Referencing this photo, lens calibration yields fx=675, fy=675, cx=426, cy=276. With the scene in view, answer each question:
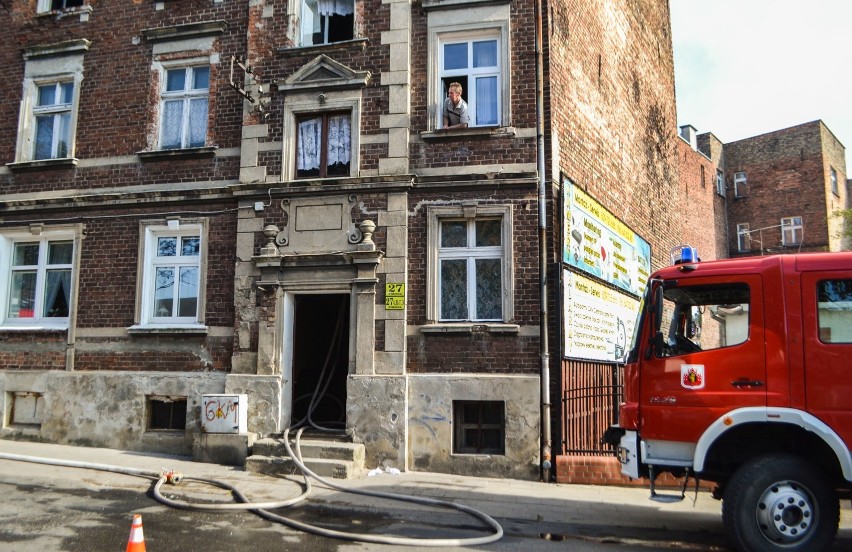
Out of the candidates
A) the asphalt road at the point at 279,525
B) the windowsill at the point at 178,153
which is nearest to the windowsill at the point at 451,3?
the windowsill at the point at 178,153

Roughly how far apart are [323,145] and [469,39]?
3.15 meters

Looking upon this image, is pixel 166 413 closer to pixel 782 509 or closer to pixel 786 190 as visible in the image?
pixel 782 509

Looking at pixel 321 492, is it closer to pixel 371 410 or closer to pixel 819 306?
pixel 371 410

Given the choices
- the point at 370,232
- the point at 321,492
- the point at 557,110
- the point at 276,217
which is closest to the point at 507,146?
the point at 557,110

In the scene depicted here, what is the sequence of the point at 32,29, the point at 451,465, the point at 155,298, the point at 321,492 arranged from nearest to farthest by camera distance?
the point at 321,492, the point at 451,465, the point at 155,298, the point at 32,29

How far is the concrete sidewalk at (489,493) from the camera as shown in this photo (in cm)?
790

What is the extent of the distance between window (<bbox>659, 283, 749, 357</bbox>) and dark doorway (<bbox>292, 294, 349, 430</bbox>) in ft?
20.5

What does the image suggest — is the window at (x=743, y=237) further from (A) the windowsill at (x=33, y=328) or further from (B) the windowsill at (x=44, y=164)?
(A) the windowsill at (x=33, y=328)

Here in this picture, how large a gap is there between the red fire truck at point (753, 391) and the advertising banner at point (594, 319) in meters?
3.72

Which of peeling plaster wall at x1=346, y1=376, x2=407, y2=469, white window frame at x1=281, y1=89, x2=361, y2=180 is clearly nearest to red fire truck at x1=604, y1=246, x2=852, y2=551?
peeling plaster wall at x1=346, y1=376, x2=407, y2=469

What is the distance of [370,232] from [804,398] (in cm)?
678

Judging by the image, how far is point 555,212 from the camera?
36.4ft

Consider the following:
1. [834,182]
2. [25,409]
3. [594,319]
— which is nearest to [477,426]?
[594,319]

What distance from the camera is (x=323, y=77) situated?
39.1 ft
